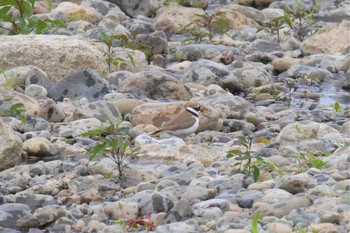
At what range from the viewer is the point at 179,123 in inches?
321

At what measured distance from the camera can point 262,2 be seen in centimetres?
1908

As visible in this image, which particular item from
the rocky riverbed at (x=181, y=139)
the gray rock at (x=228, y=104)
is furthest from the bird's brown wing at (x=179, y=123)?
the gray rock at (x=228, y=104)

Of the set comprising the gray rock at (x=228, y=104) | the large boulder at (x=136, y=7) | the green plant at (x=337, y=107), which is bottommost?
the large boulder at (x=136, y=7)

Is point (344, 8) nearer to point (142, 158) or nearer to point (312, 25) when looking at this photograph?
point (312, 25)

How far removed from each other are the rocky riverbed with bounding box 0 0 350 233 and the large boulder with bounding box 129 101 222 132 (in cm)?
1

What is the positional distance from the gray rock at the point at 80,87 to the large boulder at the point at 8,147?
264 centimetres

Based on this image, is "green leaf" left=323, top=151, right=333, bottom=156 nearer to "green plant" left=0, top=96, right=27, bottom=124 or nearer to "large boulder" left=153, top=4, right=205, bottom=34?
"green plant" left=0, top=96, right=27, bottom=124

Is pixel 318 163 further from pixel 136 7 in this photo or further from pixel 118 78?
pixel 136 7

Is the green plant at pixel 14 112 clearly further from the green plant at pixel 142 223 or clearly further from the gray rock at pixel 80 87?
the green plant at pixel 142 223

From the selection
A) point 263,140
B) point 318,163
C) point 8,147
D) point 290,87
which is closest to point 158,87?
point 290,87

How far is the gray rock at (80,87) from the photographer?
32.6 ft

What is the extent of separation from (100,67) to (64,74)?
0.42 metres

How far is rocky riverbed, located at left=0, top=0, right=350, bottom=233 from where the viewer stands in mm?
5711

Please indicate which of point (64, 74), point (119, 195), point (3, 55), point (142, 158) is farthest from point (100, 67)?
point (119, 195)
